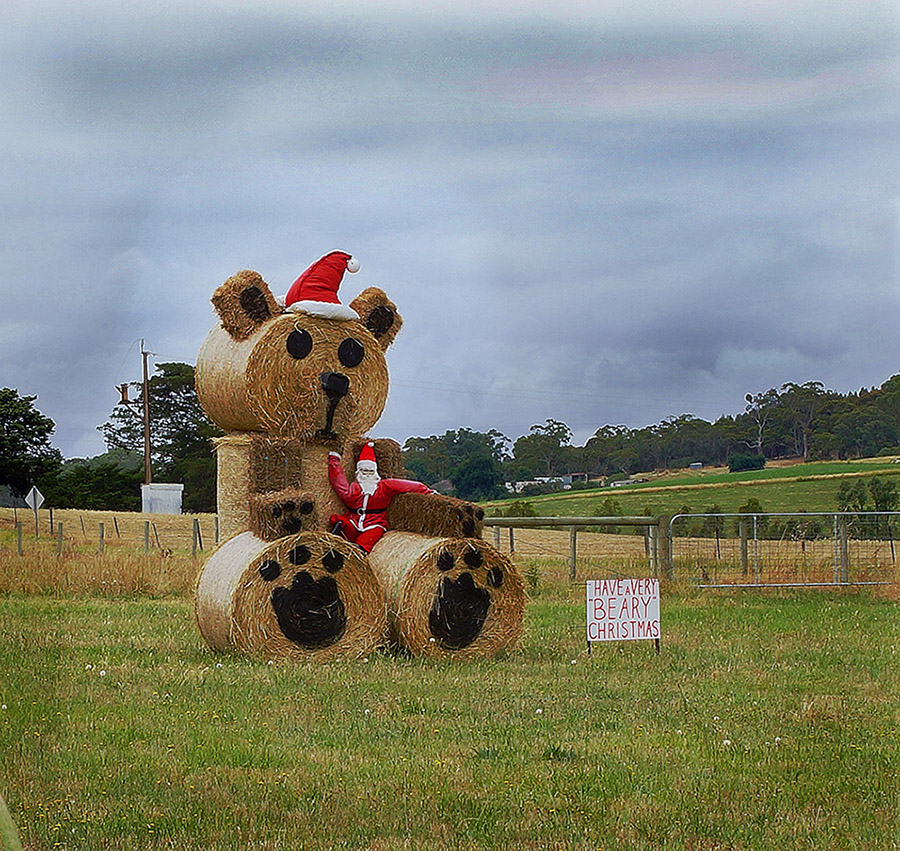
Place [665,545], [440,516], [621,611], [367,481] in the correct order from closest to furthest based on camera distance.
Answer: [621,611] < [440,516] < [367,481] < [665,545]

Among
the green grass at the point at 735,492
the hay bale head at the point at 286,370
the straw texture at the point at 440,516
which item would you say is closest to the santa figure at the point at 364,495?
the straw texture at the point at 440,516

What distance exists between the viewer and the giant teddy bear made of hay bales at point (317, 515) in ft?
26.5

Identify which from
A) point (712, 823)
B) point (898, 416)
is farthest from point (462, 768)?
point (898, 416)

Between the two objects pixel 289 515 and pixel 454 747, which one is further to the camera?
pixel 289 515

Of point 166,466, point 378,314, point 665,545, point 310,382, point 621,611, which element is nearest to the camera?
point 621,611

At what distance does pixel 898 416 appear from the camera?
1209 inches

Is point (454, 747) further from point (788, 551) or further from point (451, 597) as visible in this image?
point (788, 551)

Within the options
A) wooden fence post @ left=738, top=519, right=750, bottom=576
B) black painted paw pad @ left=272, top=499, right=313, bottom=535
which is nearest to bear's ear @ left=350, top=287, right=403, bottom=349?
black painted paw pad @ left=272, top=499, right=313, bottom=535

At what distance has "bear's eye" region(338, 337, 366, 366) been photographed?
8.97 metres

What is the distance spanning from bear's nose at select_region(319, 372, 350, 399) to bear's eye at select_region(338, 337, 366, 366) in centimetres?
13

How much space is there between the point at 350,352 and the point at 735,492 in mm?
29436

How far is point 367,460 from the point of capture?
356 inches

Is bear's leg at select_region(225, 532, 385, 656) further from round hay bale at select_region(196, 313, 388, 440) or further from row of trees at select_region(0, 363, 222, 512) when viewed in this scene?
row of trees at select_region(0, 363, 222, 512)

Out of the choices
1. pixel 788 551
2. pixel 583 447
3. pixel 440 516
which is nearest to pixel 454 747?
pixel 440 516
